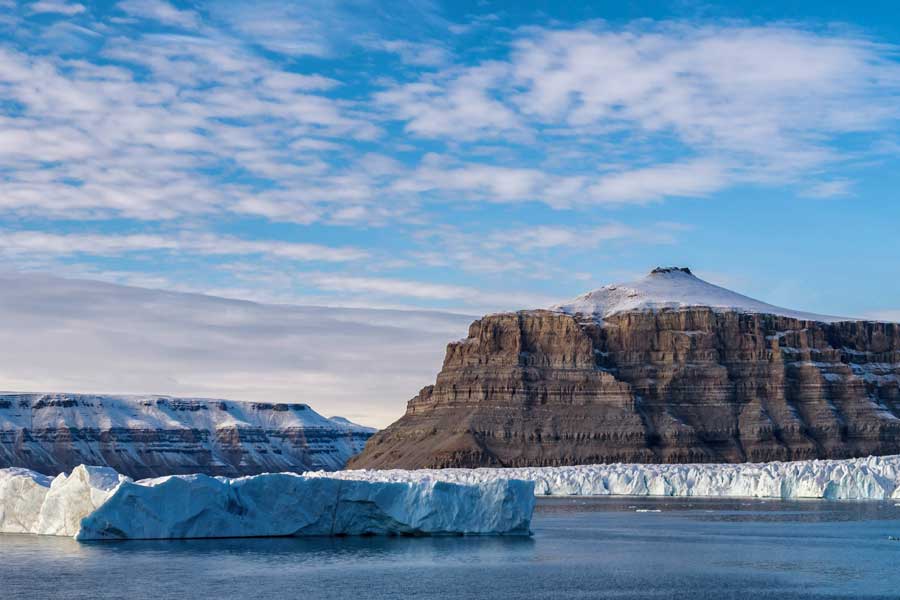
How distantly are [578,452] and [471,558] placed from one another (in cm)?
13286

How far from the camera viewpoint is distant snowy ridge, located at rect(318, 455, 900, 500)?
116000 mm

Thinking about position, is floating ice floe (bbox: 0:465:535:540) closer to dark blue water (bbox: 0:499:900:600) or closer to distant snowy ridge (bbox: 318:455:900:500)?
dark blue water (bbox: 0:499:900:600)

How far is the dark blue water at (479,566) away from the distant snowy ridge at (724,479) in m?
38.7

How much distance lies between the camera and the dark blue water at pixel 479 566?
1951 inches

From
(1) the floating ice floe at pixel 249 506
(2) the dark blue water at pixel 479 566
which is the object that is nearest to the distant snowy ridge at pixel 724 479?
(2) the dark blue water at pixel 479 566

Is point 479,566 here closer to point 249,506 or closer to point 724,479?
point 249,506

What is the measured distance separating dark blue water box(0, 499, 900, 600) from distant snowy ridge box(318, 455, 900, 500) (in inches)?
1525

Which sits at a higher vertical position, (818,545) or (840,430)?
(840,430)

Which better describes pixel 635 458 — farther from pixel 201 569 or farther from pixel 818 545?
A: pixel 201 569

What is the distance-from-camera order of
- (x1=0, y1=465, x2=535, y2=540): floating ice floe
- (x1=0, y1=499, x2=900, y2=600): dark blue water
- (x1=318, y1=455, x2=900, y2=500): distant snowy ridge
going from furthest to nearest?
(x1=318, y1=455, x2=900, y2=500): distant snowy ridge → (x1=0, y1=465, x2=535, y2=540): floating ice floe → (x1=0, y1=499, x2=900, y2=600): dark blue water

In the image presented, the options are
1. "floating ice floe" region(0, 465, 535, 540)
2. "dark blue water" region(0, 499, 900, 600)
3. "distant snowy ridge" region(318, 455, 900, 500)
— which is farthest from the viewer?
"distant snowy ridge" region(318, 455, 900, 500)

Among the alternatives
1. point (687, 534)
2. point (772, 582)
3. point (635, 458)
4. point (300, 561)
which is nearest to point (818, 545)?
point (687, 534)

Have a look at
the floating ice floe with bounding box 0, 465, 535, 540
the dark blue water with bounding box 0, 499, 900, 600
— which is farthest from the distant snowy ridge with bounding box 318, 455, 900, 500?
the floating ice floe with bounding box 0, 465, 535, 540

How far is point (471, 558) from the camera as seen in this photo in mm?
59688
